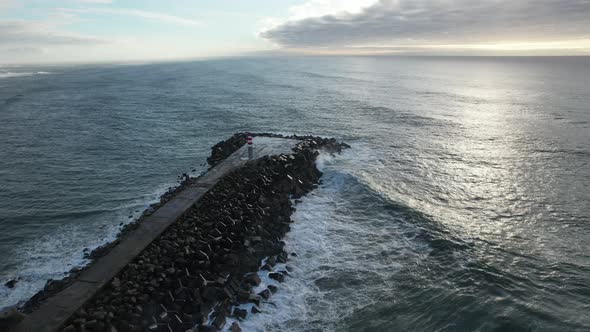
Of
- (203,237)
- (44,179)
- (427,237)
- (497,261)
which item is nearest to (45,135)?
(44,179)

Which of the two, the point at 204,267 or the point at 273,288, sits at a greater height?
the point at 204,267

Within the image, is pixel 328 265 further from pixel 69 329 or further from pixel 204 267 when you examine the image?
pixel 69 329

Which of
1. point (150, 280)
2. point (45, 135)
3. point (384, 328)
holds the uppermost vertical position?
point (45, 135)

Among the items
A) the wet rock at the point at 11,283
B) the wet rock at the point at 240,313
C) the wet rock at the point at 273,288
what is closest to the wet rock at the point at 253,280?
the wet rock at the point at 273,288

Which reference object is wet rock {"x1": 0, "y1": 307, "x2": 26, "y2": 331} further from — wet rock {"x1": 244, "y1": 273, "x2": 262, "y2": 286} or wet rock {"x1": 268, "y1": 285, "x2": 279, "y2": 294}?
wet rock {"x1": 268, "y1": 285, "x2": 279, "y2": 294}

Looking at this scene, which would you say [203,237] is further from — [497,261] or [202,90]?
[202,90]

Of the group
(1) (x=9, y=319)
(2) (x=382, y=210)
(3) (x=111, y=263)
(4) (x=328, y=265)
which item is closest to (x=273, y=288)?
A: (4) (x=328, y=265)
